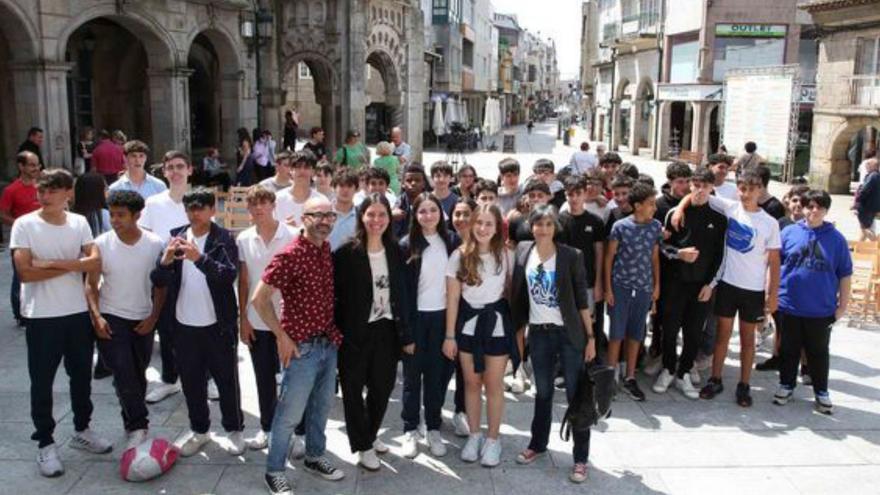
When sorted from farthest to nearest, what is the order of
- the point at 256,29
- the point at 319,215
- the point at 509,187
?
1. the point at 256,29
2. the point at 509,187
3. the point at 319,215

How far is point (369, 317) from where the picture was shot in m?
4.69

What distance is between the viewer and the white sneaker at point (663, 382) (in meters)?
6.38

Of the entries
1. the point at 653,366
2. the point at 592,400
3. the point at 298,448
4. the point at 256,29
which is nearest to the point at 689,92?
the point at 256,29

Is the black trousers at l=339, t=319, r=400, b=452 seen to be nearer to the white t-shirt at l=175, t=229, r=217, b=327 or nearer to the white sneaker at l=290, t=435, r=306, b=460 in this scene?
the white sneaker at l=290, t=435, r=306, b=460

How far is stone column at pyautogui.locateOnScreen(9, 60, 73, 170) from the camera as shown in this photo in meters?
12.1

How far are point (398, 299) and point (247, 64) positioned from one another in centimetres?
1399

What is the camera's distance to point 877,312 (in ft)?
28.1

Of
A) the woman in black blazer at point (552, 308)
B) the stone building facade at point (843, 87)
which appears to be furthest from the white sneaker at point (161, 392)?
the stone building facade at point (843, 87)

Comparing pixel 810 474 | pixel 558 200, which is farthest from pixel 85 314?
pixel 810 474

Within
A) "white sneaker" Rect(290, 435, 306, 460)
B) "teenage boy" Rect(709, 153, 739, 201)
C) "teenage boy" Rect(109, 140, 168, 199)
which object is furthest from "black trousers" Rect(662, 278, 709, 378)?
"teenage boy" Rect(109, 140, 168, 199)

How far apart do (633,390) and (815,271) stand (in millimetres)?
1717

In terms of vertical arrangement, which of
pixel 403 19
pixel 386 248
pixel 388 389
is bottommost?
pixel 388 389

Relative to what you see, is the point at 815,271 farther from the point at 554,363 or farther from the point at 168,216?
the point at 168,216

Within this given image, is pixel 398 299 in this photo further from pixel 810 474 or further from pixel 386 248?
pixel 810 474
